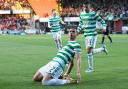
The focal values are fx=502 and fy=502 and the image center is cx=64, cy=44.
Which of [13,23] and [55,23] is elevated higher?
[55,23]

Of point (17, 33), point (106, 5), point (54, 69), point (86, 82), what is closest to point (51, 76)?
point (54, 69)

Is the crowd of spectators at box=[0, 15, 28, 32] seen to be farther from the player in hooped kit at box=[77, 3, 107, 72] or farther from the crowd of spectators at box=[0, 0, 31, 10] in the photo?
the player in hooped kit at box=[77, 3, 107, 72]

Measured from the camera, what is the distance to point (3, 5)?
80438 mm

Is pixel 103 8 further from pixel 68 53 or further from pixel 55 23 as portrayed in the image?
pixel 68 53

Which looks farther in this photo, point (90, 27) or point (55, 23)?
point (55, 23)

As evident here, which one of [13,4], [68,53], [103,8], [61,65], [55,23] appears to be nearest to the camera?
[61,65]

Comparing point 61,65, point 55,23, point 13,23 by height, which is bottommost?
point 13,23

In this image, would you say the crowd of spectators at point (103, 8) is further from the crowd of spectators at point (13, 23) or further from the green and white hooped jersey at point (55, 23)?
the green and white hooped jersey at point (55, 23)

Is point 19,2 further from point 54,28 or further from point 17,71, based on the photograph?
point 17,71

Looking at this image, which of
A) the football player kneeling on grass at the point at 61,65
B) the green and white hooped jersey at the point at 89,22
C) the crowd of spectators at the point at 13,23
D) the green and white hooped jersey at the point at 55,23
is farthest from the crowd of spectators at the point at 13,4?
the football player kneeling on grass at the point at 61,65

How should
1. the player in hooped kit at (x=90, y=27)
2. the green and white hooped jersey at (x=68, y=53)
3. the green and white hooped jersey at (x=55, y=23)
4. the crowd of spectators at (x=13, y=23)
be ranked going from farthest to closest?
1. the crowd of spectators at (x=13, y=23)
2. the green and white hooped jersey at (x=55, y=23)
3. the player in hooped kit at (x=90, y=27)
4. the green and white hooped jersey at (x=68, y=53)

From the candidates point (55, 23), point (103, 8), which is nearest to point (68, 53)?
point (55, 23)

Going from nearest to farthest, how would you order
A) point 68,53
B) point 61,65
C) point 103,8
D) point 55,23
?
point 61,65
point 68,53
point 55,23
point 103,8

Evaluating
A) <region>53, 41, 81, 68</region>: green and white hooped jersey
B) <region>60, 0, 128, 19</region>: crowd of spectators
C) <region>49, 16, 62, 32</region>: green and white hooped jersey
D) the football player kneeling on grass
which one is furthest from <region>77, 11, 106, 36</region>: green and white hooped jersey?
<region>60, 0, 128, 19</region>: crowd of spectators
